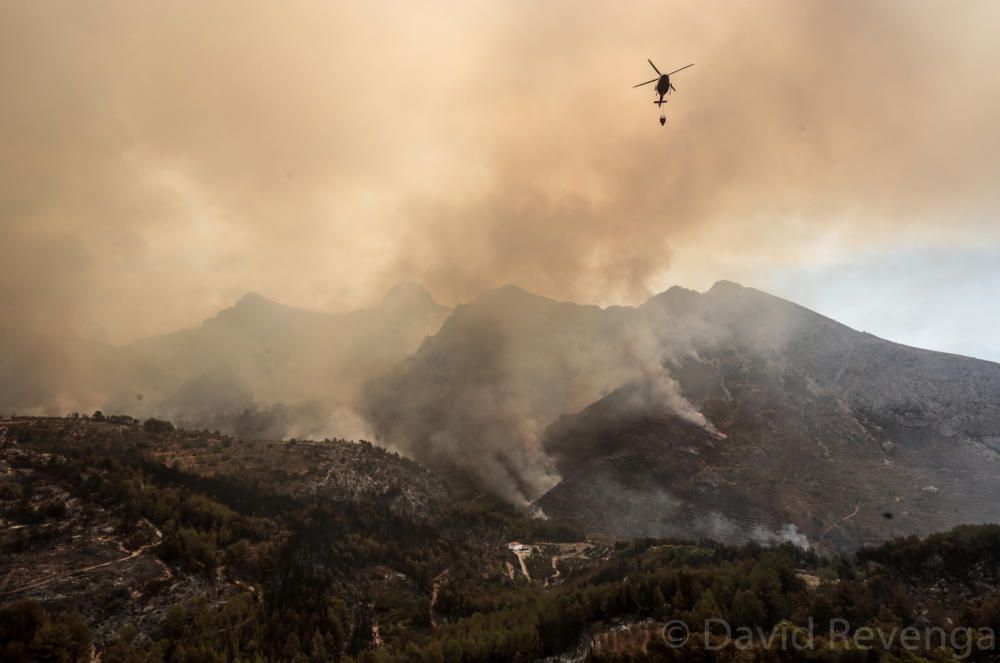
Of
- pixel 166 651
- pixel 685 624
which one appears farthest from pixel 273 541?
pixel 685 624

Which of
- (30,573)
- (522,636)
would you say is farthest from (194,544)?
(522,636)

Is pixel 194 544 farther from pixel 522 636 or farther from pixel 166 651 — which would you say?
pixel 522 636

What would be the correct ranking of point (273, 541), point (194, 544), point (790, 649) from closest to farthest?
point (790, 649) → point (194, 544) → point (273, 541)

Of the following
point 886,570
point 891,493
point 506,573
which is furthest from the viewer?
point 891,493

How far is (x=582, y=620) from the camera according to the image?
3612 inches

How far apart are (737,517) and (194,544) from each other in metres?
152

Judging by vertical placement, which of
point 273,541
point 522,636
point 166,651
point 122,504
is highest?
point 122,504

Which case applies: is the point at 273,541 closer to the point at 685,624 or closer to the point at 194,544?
the point at 194,544

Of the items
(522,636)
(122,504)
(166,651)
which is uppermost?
(122,504)

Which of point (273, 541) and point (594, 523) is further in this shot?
point (594, 523)

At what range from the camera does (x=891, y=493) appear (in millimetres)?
155375

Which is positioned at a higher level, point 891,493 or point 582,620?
point 891,493

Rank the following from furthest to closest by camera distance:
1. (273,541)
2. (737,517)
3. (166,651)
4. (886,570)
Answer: (737,517) < (273,541) < (886,570) < (166,651)

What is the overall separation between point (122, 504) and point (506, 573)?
310 feet
